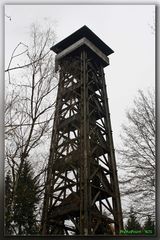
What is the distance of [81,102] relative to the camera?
1167 centimetres

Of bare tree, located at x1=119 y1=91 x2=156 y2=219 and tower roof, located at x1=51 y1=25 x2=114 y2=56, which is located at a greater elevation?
tower roof, located at x1=51 y1=25 x2=114 y2=56

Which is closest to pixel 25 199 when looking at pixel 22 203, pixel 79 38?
pixel 22 203

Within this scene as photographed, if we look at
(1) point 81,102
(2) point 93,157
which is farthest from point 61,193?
(1) point 81,102

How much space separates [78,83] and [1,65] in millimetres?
5517

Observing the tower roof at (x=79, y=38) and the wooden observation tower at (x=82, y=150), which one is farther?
the tower roof at (x=79, y=38)

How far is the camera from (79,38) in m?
12.6

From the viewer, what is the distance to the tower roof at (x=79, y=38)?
12102mm

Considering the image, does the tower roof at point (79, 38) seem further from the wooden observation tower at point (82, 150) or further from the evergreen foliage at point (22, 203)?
the evergreen foliage at point (22, 203)

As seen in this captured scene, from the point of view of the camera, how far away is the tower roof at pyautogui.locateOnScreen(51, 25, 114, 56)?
12102 mm

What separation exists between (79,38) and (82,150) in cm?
465

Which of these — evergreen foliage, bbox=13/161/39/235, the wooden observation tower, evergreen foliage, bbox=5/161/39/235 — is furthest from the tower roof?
evergreen foliage, bbox=5/161/39/235

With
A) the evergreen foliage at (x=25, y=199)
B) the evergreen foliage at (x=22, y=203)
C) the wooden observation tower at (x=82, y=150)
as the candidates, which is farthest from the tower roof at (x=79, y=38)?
the evergreen foliage at (x=22, y=203)

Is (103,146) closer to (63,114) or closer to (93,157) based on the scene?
(93,157)

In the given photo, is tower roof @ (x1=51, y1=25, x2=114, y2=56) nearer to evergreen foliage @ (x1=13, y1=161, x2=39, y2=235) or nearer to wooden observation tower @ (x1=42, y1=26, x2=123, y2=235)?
wooden observation tower @ (x1=42, y1=26, x2=123, y2=235)
